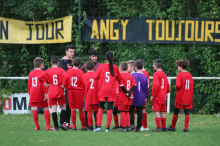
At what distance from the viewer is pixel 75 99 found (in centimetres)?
772

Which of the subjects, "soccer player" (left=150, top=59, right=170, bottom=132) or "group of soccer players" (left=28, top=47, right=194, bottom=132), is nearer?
"group of soccer players" (left=28, top=47, right=194, bottom=132)

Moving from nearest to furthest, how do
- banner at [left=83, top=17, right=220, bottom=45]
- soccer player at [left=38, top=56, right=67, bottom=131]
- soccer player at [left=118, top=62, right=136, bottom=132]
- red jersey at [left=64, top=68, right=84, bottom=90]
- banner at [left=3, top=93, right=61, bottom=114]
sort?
soccer player at [left=38, top=56, right=67, bottom=131], soccer player at [left=118, top=62, right=136, bottom=132], red jersey at [left=64, top=68, right=84, bottom=90], banner at [left=3, top=93, right=61, bottom=114], banner at [left=83, top=17, right=220, bottom=45]

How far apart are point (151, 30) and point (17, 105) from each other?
514 cm

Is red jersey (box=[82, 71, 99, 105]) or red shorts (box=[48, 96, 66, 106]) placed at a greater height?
red jersey (box=[82, 71, 99, 105])

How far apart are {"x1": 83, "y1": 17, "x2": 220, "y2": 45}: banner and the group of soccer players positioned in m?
4.60

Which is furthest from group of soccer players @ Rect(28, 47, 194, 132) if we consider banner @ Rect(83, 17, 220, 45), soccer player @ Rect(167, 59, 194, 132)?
banner @ Rect(83, 17, 220, 45)

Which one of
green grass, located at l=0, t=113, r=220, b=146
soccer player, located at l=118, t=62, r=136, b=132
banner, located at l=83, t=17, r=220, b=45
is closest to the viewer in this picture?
green grass, located at l=0, t=113, r=220, b=146

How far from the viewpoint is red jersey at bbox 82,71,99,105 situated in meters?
7.76

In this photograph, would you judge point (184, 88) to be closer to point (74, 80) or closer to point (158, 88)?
point (158, 88)

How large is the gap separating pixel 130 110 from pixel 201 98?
5320 millimetres

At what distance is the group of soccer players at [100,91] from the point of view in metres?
7.41

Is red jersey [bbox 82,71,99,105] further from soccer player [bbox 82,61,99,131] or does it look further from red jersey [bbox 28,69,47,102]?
red jersey [bbox 28,69,47,102]

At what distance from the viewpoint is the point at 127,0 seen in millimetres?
12828

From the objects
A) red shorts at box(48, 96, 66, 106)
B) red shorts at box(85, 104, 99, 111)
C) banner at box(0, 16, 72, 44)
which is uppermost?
banner at box(0, 16, 72, 44)
